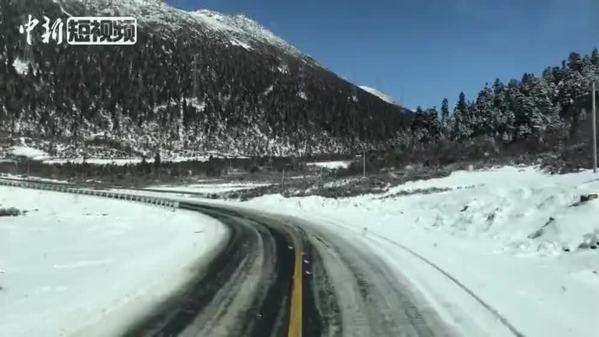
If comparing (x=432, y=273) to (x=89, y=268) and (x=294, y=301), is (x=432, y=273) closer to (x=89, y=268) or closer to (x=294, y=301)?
(x=294, y=301)

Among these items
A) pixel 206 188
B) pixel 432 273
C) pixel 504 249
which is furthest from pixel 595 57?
pixel 432 273

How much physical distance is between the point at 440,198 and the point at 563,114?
74885mm

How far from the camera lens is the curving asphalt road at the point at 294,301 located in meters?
8.15

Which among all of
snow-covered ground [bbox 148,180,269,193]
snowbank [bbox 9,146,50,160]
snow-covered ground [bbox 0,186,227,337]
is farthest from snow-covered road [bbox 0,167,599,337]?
snowbank [bbox 9,146,50,160]

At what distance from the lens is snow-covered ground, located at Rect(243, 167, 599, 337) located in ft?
30.4

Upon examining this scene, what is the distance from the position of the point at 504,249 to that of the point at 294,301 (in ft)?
26.9

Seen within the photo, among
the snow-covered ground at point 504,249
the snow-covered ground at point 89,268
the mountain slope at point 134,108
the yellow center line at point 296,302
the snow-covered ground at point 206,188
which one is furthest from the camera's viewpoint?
the mountain slope at point 134,108

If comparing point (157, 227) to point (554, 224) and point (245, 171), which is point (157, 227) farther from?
point (245, 171)

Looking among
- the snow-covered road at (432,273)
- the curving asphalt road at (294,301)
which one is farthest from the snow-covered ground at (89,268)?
the curving asphalt road at (294,301)

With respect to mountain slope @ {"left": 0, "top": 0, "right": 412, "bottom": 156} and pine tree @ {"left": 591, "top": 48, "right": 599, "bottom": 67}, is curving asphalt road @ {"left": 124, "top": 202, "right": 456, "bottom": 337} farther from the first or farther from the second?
mountain slope @ {"left": 0, "top": 0, "right": 412, "bottom": 156}

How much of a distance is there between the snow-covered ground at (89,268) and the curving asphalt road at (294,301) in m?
0.63

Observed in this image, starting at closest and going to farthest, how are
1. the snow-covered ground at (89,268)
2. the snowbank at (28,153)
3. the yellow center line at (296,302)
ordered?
1. the yellow center line at (296,302)
2. the snow-covered ground at (89,268)
3. the snowbank at (28,153)

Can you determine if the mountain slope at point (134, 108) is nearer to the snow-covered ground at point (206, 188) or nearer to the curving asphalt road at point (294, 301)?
the snow-covered ground at point (206, 188)

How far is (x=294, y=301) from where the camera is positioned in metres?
9.93
